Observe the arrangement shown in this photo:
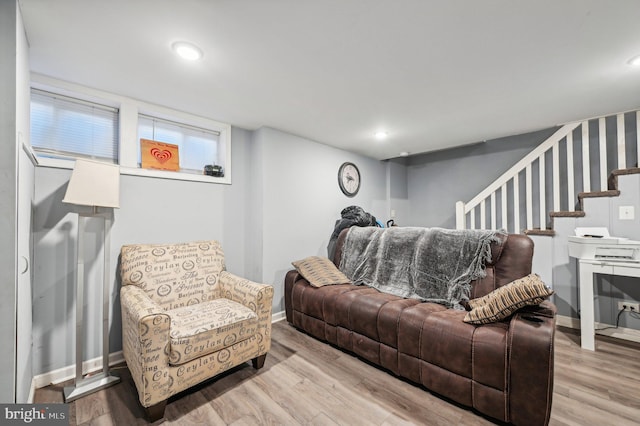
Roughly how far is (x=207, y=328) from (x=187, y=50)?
6.07ft

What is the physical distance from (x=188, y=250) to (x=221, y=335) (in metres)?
0.96

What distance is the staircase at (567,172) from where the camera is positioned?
278 cm

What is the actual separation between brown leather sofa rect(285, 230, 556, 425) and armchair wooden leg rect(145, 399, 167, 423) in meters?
1.37

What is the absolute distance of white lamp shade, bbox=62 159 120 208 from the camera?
1.69 metres

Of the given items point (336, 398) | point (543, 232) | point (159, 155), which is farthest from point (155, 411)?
point (543, 232)

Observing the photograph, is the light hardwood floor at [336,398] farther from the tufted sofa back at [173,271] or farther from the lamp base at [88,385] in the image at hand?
the tufted sofa back at [173,271]

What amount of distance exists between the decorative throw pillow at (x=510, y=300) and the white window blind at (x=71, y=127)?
3.18 metres

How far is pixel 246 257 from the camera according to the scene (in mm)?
3115

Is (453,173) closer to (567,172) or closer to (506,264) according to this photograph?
(567,172)

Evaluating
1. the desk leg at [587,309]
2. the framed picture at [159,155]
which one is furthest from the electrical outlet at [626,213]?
the framed picture at [159,155]

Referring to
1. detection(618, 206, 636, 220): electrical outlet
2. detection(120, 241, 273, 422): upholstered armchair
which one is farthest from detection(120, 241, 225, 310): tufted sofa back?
detection(618, 206, 636, 220): electrical outlet

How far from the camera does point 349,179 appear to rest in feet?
13.4

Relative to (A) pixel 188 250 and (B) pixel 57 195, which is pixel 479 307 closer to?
(A) pixel 188 250
